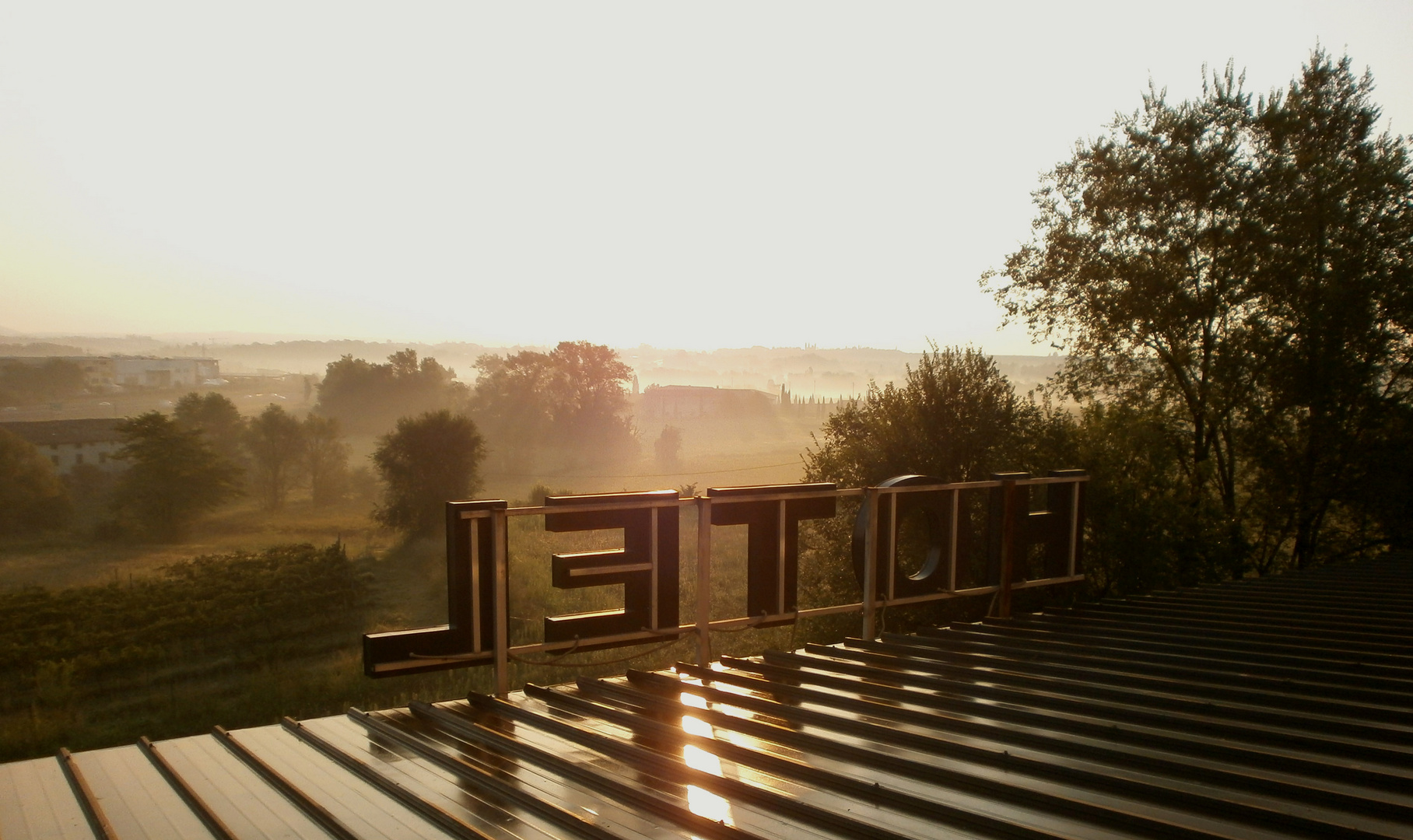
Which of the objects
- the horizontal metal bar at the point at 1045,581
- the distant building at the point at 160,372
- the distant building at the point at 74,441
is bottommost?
the distant building at the point at 74,441

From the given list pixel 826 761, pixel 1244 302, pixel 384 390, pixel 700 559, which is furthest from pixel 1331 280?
pixel 384 390

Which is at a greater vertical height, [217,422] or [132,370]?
[132,370]

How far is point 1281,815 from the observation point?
3.07 m

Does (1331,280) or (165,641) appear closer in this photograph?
(1331,280)

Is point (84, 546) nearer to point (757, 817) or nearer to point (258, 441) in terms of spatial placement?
point (258, 441)

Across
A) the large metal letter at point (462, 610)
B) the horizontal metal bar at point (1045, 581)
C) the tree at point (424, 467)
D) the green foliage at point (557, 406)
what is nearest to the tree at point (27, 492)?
the tree at point (424, 467)

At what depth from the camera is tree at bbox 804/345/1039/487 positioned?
21812 mm

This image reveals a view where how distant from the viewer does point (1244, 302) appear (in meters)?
21.9

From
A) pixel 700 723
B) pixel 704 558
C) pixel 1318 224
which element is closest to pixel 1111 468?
pixel 1318 224

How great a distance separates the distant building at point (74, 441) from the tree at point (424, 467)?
1215cm

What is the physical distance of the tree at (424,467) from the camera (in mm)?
43094

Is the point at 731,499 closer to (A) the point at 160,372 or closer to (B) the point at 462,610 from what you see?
(B) the point at 462,610

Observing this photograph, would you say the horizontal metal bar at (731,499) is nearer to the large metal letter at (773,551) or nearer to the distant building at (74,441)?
the large metal letter at (773,551)

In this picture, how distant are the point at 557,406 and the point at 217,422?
21.5 m
